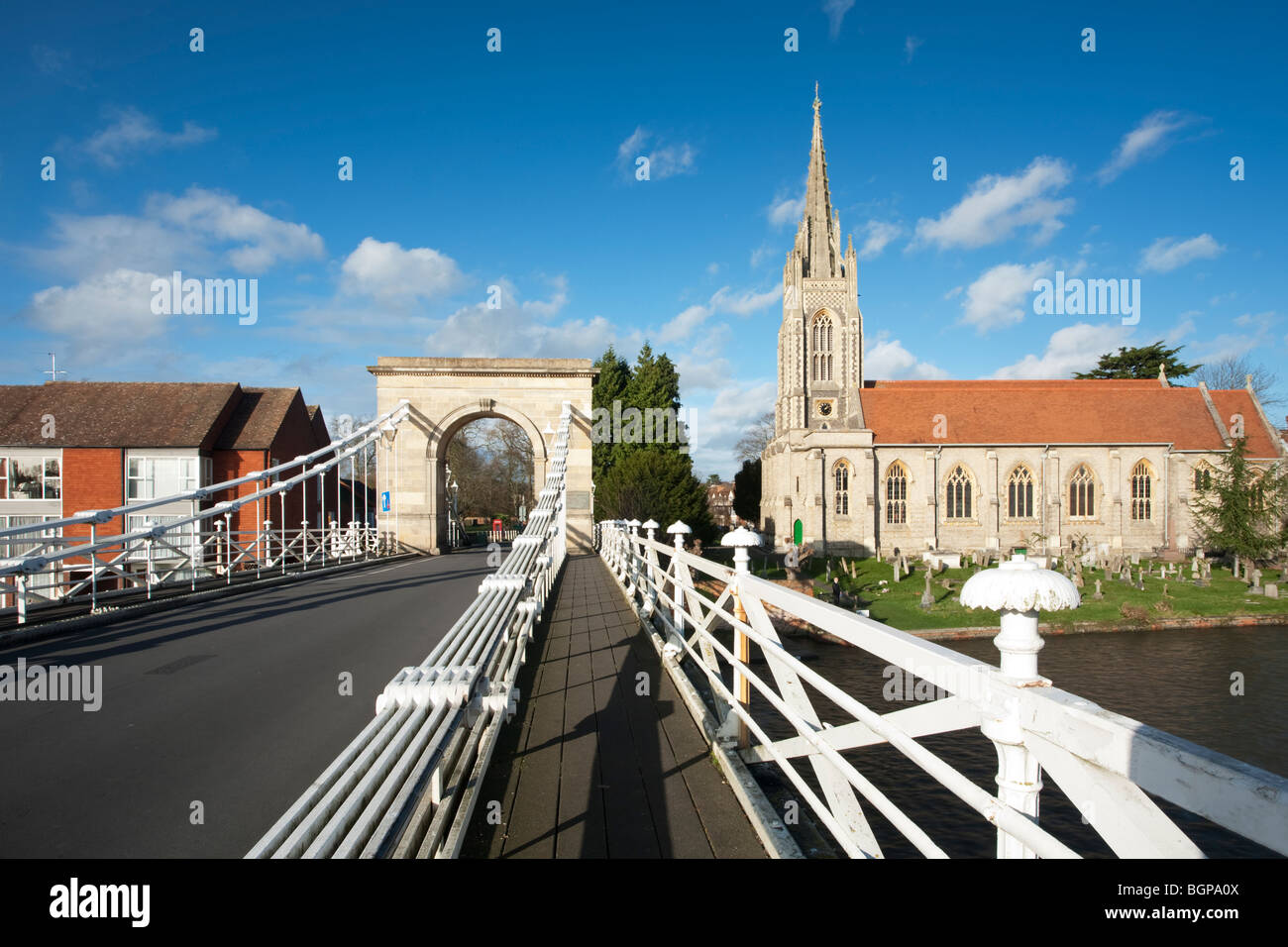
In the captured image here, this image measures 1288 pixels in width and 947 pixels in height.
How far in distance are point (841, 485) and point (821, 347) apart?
11.6m

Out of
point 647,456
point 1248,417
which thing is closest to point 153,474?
point 647,456

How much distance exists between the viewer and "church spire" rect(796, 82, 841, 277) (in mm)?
50750

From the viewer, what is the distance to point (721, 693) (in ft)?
14.1

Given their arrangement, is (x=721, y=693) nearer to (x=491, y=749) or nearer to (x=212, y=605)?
(x=491, y=749)

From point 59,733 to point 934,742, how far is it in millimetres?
14082

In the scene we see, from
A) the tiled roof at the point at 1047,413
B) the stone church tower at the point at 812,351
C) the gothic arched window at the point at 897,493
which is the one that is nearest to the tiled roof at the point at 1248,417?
the tiled roof at the point at 1047,413

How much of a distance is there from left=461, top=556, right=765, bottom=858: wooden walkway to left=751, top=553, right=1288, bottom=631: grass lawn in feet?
63.7

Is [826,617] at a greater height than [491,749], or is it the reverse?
[826,617]

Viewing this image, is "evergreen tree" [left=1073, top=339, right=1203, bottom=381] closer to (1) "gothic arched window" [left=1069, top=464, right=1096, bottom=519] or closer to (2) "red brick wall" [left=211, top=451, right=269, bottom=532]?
(1) "gothic arched window" [left=1069, top=464, right=1096, bottom=519]

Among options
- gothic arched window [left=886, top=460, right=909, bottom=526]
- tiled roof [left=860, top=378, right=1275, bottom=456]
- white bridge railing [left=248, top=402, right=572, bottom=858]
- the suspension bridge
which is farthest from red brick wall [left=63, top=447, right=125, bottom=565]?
tiled roof [left=860, top=378, right=1275, bottom=456]

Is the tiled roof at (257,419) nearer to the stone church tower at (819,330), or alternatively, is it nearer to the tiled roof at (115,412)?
the tiled roof at (115,412)
